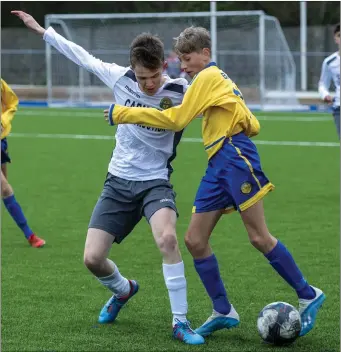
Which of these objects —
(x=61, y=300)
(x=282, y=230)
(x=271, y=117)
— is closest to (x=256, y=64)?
(x=271, y=117)

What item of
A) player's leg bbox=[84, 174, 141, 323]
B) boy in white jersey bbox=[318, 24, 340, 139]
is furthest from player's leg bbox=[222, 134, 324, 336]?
boy in white jersey bbox=[318, 24, 340, 139]

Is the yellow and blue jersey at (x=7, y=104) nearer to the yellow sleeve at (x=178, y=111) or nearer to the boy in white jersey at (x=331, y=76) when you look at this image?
the yellow sleeve at (x=178, y=111)

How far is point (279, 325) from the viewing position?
5301mm

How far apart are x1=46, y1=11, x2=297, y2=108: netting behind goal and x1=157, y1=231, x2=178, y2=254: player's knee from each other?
74.1 feet

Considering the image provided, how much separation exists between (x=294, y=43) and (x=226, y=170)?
89.6 ft

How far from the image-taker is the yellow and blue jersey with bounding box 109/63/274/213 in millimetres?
5254

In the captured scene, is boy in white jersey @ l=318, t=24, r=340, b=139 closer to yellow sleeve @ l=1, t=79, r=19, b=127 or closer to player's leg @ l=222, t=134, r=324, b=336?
yellow sleeve @ l=1, t=79, r=19, b=127

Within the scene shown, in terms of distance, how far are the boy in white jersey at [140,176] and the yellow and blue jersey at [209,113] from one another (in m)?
0.35

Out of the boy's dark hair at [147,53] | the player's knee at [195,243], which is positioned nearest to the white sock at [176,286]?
the player's knee at [195,243]

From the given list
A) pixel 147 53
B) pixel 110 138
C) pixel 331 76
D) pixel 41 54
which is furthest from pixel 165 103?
pixel 41 54

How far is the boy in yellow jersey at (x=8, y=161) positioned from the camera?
833cm

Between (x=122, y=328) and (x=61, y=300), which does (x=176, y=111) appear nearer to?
(x=122, y=328)

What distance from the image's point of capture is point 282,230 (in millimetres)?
9312

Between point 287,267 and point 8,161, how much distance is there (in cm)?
387
